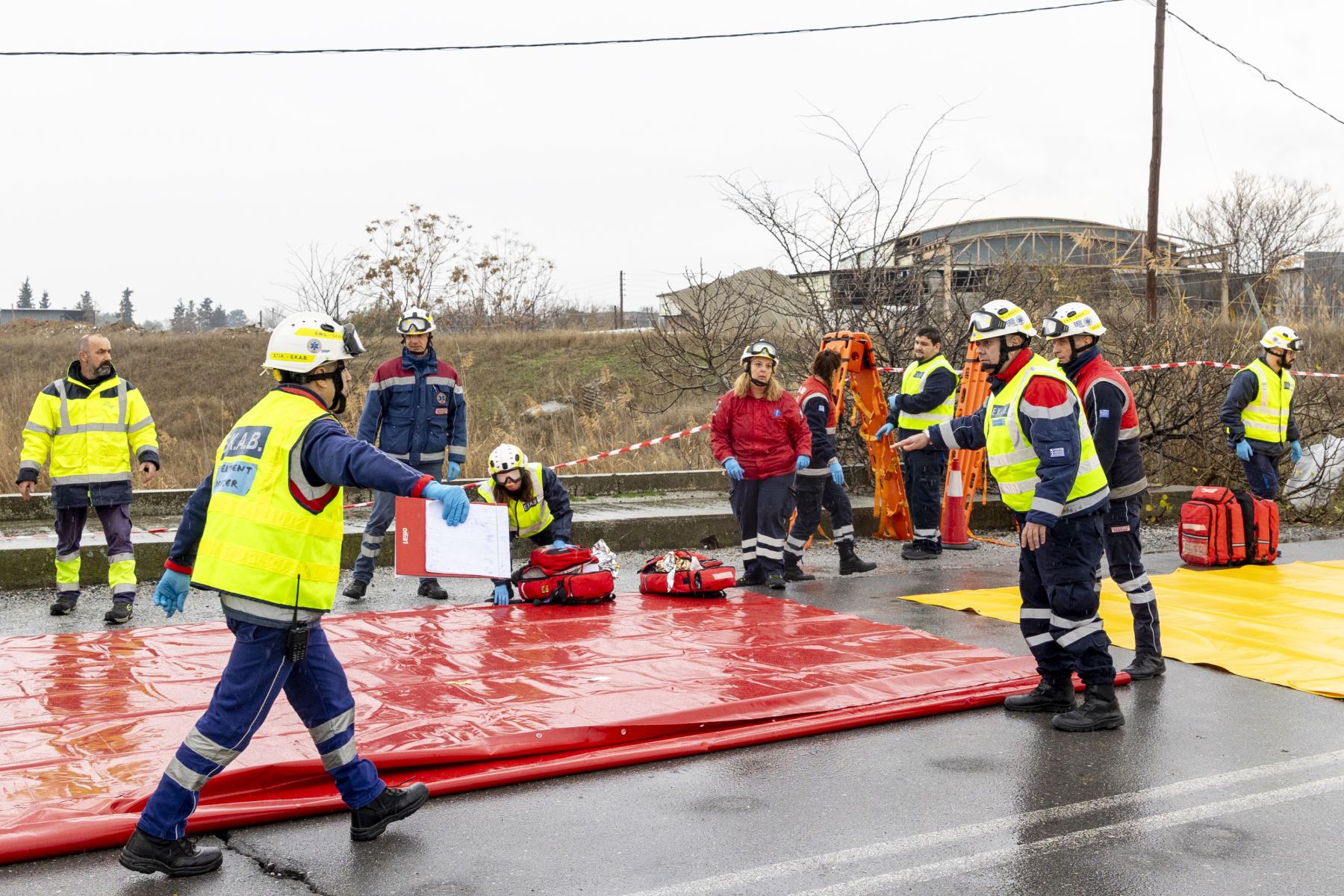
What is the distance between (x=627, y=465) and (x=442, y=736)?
38.8 ft

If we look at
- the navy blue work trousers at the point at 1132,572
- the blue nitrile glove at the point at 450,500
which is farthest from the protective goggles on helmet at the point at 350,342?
the navy blue work trousers at the point at 1132,572

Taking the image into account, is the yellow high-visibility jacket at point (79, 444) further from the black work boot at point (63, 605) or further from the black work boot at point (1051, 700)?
the black work boot at point (1051, 700)

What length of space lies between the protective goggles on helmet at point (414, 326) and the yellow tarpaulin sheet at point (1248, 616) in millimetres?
4296

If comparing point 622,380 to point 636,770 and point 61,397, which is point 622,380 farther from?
point 636,770

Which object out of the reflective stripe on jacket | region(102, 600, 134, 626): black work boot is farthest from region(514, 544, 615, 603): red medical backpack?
the reflective stripe on jacket

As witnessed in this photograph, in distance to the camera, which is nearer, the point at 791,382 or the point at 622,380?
the point at 791,382

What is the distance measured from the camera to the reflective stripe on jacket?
407 cm

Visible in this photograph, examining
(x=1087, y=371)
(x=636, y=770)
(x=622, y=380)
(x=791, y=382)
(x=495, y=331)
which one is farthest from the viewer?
(x=495, y=331)

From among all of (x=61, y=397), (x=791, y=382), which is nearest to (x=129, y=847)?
(x=61, y=397)

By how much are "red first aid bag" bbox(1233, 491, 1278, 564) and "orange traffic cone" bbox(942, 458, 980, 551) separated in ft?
8.27

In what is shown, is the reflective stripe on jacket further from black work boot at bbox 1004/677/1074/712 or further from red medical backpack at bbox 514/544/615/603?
red medical backpack at bbox 514/544/615/603

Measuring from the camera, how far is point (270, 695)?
4.11 metres

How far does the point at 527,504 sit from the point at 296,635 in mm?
4513

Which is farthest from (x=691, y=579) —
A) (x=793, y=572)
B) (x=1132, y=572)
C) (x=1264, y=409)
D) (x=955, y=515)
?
(x=1264, y=409)
